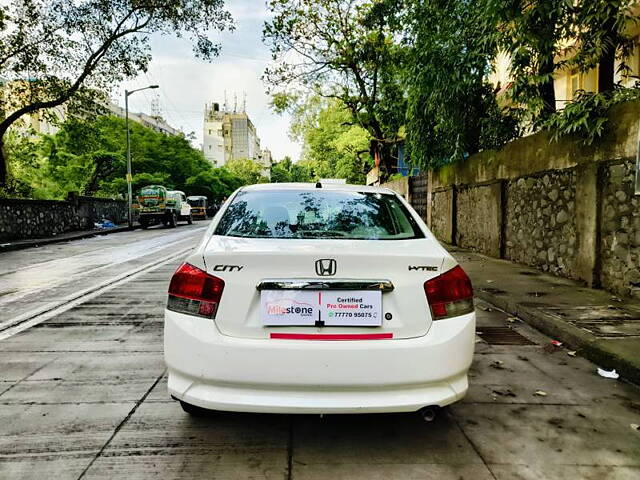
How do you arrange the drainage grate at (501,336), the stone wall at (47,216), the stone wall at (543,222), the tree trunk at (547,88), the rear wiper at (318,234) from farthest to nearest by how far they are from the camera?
the stone wall at (47,216) → the stone wall at (543,222) → the tree trunk at (547,88) → the drainage grate at (501,336) → the rear wiper at (318,234)

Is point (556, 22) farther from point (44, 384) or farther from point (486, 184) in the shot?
point (44, 384)

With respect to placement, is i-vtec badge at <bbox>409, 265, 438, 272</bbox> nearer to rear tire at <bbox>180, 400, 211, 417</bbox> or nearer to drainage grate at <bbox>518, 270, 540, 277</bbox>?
rear tire at <bbox>180, 400, 211, 417</bbox>

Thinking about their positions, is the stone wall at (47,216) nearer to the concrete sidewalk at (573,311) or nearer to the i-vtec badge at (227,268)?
the concrete sidewalk at (573,311)

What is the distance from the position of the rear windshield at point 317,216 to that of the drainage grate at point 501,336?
2223 millimetres

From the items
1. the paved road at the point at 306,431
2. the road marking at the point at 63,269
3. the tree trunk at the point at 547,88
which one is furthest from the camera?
the road marking at the point at 63,269

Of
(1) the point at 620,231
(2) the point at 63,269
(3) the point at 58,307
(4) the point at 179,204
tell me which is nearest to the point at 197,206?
(4) the point at 179,204

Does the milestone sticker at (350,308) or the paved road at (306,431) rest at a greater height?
the milestone sticker at (350,308)

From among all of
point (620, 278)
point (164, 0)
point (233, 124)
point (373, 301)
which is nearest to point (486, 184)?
point (620, 278)

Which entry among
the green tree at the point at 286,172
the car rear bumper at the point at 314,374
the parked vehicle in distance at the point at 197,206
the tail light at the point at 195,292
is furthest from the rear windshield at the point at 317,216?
the green tree at the point at 286,172

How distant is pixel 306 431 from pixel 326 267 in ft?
3.49

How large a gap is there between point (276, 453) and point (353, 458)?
0.41 metres

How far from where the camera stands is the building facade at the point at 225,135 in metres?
112

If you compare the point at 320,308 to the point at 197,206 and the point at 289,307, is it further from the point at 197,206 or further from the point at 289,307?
the point at 197,206

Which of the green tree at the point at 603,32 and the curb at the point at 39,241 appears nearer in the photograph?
the green tree at the point at 603,32
